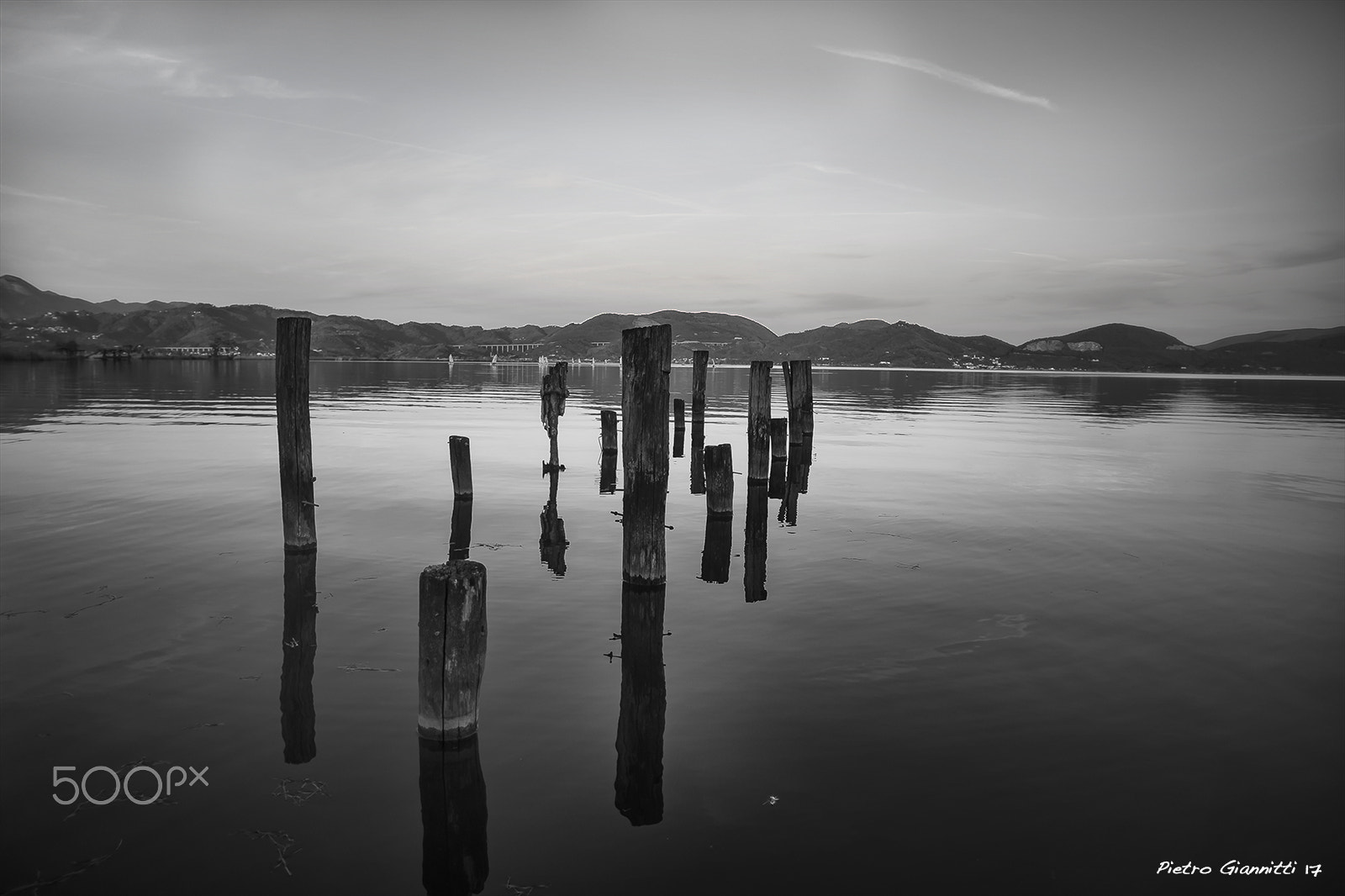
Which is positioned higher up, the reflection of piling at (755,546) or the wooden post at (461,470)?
the wooden post at (461,470)

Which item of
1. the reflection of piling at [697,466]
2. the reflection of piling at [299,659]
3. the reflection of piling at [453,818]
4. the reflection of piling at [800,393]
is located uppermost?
the reflection of piling at [800,393]

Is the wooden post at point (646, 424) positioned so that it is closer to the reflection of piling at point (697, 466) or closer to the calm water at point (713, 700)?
the calm water at point (713, 700)

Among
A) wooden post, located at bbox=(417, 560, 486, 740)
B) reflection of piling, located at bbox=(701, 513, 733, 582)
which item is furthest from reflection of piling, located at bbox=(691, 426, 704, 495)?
wooden post, located at bbox=(417, 560, 486, 740)

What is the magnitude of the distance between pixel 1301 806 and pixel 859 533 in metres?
9.76

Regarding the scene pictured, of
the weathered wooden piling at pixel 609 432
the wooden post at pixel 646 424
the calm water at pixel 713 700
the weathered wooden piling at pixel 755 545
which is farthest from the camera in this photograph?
the weathered wooden piling at pixel 609 432

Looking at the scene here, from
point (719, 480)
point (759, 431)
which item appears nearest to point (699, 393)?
point (759, 431)

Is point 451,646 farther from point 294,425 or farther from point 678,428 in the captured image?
point 678,428

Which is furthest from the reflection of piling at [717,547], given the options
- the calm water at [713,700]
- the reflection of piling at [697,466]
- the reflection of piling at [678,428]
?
the reflection of piling at [678,428]

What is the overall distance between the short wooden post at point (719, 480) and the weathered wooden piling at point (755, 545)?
68 centimetres

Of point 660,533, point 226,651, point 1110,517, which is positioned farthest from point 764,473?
point 226,651

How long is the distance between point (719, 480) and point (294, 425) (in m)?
8.19

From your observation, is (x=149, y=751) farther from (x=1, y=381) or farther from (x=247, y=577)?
(x=1, y=381)

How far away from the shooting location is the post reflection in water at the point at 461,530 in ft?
44.7

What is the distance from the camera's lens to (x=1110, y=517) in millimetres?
17656
